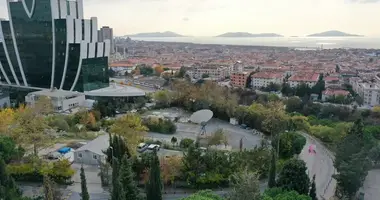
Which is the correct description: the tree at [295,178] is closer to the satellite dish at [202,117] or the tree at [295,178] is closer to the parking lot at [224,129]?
the parking lot at [224,129]

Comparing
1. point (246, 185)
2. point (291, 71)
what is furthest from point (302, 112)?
point (291, 71)

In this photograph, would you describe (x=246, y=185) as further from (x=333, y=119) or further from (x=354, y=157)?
(x=333, y=119)

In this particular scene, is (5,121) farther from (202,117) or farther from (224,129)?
(224,129)

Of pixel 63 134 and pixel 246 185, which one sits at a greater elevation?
pixel 246 185

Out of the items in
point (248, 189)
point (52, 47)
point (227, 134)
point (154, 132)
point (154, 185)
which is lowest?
point (154, 132)

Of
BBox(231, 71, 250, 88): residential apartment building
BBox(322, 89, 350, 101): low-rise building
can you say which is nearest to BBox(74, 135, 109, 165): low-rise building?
BBox(322, 89, 350, 101): low-rise building

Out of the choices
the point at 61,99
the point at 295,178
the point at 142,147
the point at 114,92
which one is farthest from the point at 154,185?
the point at 114,92

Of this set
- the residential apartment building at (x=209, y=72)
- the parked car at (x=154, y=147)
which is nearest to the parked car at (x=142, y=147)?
the parked car at (x=154, y=147)
